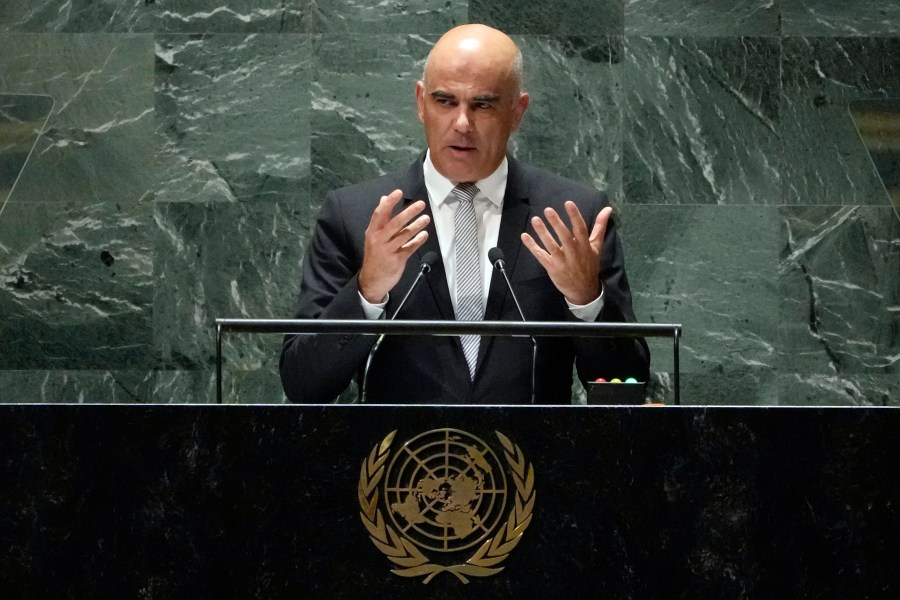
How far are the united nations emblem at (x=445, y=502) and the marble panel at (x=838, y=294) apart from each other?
102 inches

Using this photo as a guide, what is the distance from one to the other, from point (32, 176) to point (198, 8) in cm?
84

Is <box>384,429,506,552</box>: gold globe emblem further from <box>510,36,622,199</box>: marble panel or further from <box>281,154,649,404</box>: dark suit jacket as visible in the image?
<box>510,36,622,199</box>: marble panel

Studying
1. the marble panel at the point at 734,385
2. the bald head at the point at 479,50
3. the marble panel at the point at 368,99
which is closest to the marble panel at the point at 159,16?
the marble panel at the point at 368,99

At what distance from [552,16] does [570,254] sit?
1946 mm

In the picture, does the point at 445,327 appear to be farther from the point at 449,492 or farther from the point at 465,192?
the point at 465,192

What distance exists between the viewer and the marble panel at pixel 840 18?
450 centimetres

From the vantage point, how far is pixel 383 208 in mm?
2688

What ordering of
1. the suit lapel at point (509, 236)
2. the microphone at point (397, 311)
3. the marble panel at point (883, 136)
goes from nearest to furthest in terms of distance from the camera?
the microphone at point (397, 311) < the suit lapel at point (509, 236) < the marble panel at point (883, 136)

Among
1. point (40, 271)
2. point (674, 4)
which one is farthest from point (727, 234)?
point (40, 271)

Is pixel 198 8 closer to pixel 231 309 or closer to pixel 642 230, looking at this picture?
pixel 231 309

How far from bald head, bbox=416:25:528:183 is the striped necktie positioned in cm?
6

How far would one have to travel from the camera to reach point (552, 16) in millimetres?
4457

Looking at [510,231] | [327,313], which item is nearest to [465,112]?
[510,231]

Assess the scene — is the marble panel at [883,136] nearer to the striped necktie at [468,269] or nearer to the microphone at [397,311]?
the striped necktie at [468,269]
